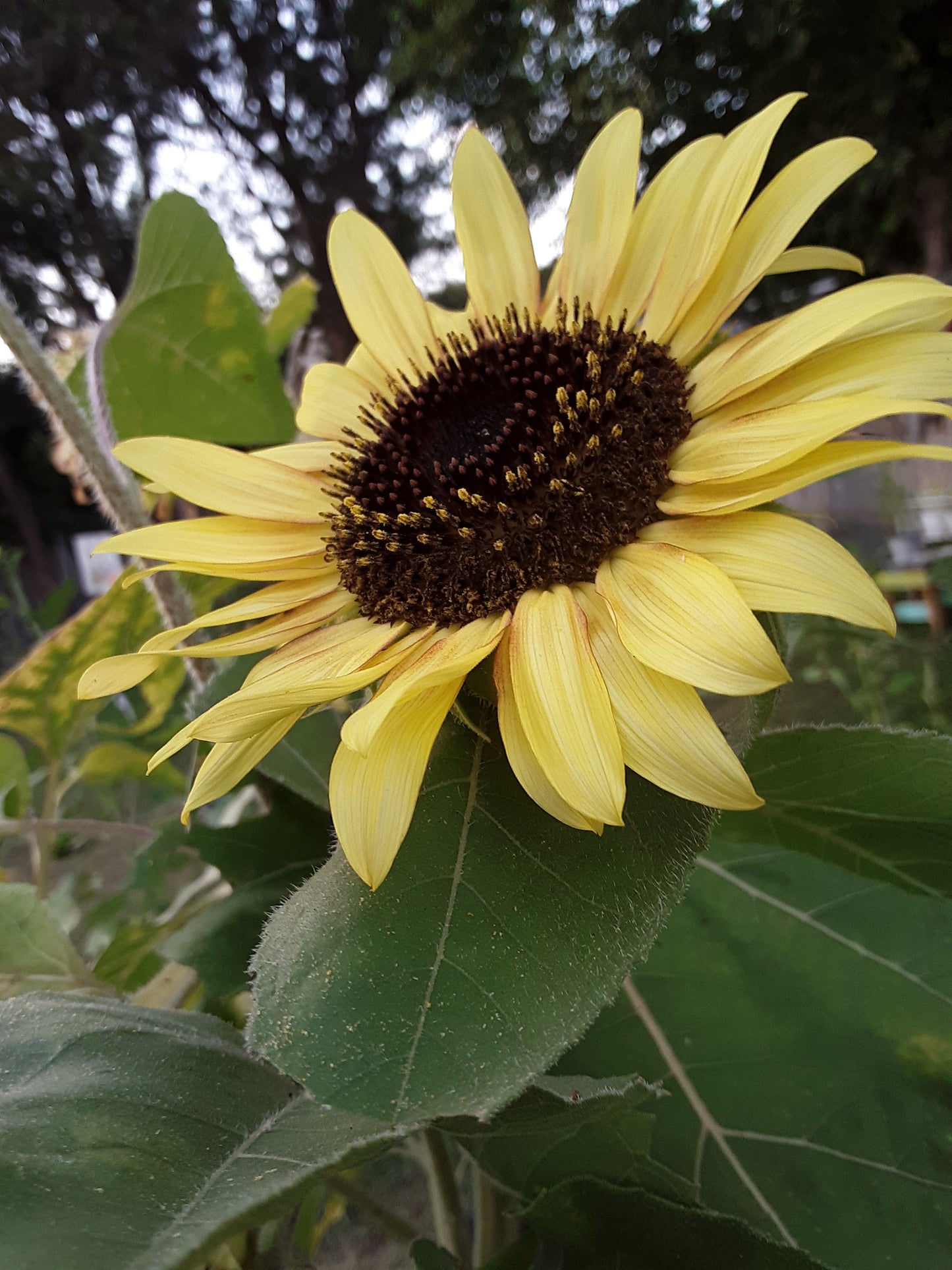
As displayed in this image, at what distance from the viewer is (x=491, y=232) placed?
0.37 m

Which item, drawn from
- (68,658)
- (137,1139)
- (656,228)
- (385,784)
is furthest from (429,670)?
(68,658)

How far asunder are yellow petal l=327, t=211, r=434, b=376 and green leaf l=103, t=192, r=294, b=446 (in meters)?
0.08

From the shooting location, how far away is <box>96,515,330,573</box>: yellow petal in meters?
0.30

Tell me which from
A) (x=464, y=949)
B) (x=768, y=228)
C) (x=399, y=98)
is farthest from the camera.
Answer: (x=399, y=98)

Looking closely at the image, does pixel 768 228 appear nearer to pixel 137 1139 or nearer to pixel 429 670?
pixel 429 670

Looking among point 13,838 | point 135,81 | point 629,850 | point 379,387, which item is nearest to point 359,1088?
point 629,850

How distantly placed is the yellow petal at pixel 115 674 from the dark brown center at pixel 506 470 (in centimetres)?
8

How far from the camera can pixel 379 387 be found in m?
0.40

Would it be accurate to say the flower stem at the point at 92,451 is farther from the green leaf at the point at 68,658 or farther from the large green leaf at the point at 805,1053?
the large green leaf at the point at 805,1053

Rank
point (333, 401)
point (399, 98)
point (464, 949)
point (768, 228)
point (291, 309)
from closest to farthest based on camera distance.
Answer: point (464, 949) < point (768, 228) < point (333, 401) < point (291, 309) < point (399, 98)

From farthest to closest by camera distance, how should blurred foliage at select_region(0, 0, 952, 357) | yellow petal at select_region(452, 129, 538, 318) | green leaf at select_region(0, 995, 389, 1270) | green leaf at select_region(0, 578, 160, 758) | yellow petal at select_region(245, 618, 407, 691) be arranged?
blurred foliage at select_region(0, 0, 952, 357) < green leaf at select_region(0, 578, 160, 758) < yellow petal at select_region(452, 129, 538, 318) < yellow petal at select_region(245, 618, 407, 691) < green leaf at select_region(0, 995, 389, 1270)

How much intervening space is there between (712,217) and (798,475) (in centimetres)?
14

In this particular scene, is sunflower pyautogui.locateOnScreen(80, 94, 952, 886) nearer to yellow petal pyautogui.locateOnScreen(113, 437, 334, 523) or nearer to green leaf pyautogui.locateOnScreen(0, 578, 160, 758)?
yellow petal pyautogui.locateOnScreen(113, 437, 334, 523)

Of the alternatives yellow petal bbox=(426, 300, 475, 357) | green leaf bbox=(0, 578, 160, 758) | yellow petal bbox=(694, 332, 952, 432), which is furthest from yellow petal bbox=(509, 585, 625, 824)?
green leaf bbox=(0, 578, 160, 758)
